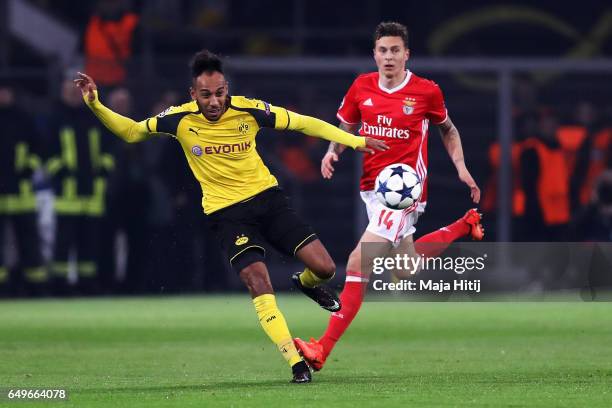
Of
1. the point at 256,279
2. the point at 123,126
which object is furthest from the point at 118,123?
the point at 256,279

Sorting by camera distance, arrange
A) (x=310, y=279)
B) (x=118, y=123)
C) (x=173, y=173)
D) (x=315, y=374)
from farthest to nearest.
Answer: (x=173, y=173)
(x=310, y=279)
(x=315, y=374)
(x=118, y=123)

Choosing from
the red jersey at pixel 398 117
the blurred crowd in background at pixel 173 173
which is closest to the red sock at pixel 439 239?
the red jersey at pixel 398 117

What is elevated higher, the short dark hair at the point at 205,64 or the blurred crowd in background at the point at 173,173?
the short dark hair at the point at 205,64

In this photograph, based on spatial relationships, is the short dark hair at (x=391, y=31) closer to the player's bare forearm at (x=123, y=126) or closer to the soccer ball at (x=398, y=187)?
the soccer ball at (x=398, y=187)

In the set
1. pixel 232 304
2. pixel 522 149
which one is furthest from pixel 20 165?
pixel 522 149

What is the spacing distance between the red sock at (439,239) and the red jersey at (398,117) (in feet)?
2.19

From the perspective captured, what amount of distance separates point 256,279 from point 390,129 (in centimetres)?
162

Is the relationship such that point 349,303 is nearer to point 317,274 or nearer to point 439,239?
point 317,274

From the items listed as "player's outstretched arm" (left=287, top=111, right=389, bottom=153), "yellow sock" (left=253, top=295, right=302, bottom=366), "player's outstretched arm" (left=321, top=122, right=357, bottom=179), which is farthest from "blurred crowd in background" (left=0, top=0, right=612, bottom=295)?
"yellow sock" (left=253, top=295, right=302, bottom=366)

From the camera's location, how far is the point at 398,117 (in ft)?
35.8

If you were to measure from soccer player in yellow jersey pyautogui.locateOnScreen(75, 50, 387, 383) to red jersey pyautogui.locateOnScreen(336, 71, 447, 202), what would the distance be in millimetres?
893

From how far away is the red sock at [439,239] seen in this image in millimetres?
11594

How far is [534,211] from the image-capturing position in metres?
19.0

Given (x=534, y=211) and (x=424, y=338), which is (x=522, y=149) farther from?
(x=424, y=338)
